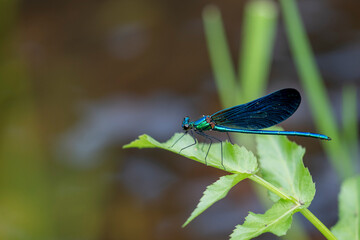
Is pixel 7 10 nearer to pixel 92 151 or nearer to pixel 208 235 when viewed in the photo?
pixel 92 151

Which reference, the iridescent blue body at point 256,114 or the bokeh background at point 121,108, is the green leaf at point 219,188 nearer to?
the iridescent blue body at point 256,114

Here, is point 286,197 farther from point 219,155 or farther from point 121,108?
point 121,108

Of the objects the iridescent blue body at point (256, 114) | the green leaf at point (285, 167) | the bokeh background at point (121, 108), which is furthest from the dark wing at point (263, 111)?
the bokeh background at point (121, 108)

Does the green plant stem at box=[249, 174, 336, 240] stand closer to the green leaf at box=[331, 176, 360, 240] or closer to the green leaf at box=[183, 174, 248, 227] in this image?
the green leaf at box=[183, 174, 248, 227]

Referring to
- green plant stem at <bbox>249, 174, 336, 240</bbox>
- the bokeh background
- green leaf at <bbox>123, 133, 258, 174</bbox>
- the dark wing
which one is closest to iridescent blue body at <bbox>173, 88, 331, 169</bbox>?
the dark wing

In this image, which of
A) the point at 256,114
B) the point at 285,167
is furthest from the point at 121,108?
the point at 285,167
